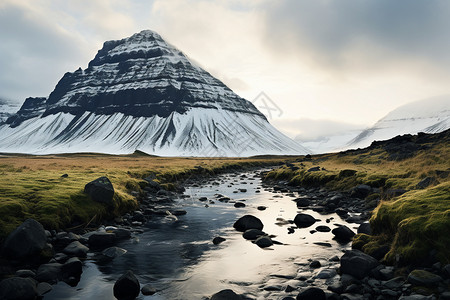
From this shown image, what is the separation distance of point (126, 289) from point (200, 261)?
4.54m

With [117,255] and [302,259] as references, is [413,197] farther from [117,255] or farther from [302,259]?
[117,255]

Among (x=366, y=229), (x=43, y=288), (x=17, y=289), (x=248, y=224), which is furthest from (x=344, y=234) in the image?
(x=17, y=289)

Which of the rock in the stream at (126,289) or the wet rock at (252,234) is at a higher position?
the wet rock at (252,234)

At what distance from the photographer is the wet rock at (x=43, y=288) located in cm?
1115

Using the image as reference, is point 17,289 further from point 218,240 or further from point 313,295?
point 313,295

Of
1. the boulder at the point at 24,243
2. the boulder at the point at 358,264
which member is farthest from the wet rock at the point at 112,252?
the boulder at the point at 358,264

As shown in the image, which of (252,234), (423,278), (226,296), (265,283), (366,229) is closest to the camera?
(423,278)

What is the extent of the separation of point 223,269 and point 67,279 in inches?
276

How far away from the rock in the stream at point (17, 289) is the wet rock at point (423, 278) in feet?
45.2

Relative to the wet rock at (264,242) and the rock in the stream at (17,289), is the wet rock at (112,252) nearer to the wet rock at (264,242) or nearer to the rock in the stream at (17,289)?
the rock in the stream at (17,289)

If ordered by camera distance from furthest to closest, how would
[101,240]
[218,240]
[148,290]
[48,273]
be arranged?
[218,240]
[101,240]
[48,273]
[148,290]

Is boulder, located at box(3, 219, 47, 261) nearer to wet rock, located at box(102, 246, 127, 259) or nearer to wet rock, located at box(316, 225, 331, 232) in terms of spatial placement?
wet rock, located at box(102, 246, 127, 259)

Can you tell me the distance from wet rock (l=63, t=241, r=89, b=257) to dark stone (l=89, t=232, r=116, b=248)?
3.62ft

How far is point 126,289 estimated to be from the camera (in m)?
11.4
